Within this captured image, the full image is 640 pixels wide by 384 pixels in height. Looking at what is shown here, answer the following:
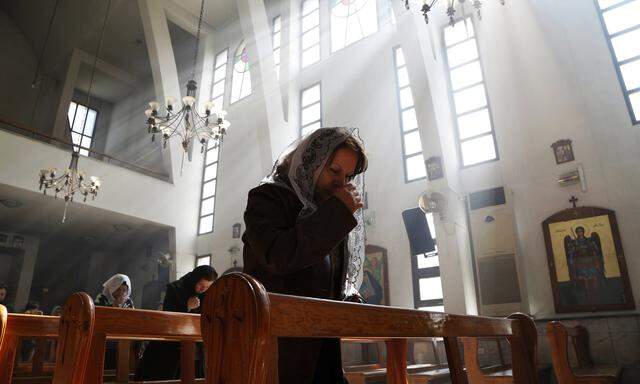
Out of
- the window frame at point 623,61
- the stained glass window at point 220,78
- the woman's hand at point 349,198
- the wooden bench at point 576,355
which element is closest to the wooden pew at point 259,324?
the woman's hand at point 349,198

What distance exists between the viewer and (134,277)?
13977 mm

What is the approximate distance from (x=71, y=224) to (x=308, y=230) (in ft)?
41.0

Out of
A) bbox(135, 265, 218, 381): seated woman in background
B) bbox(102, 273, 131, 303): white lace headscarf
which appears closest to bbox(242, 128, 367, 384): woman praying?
bbox(135, 265, 218, 381): seated woman in background

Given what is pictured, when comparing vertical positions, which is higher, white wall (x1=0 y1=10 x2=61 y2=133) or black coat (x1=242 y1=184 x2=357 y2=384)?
white wall (x1=0 y1=10 x2=61 y2=133)

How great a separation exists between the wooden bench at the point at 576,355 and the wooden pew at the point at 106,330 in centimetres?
284

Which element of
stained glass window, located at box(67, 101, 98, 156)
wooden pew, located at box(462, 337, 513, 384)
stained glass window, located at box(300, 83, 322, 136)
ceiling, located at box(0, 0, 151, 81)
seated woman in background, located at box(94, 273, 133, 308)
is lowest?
wooden pew, located at box(462, 337, 513, 384)

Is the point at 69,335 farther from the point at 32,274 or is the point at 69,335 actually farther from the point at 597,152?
the point at 32,274

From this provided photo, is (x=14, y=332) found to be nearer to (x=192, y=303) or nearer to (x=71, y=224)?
(x=192, y=303)

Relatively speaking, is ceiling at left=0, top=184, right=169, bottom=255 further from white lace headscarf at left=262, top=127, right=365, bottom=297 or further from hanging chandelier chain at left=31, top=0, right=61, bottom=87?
white lace headscarf at left=262, top=127, right=365, bottom=297

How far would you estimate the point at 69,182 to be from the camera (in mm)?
8883

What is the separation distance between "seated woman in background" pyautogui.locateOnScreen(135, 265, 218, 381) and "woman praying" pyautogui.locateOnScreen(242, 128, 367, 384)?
1630 mm

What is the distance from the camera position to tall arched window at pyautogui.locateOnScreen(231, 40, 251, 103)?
13.5 m

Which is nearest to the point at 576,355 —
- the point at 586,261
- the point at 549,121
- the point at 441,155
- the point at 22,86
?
the point at 586,261

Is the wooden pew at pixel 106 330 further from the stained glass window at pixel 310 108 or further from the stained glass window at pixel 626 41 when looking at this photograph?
the stained glass window at pixel 310 108
